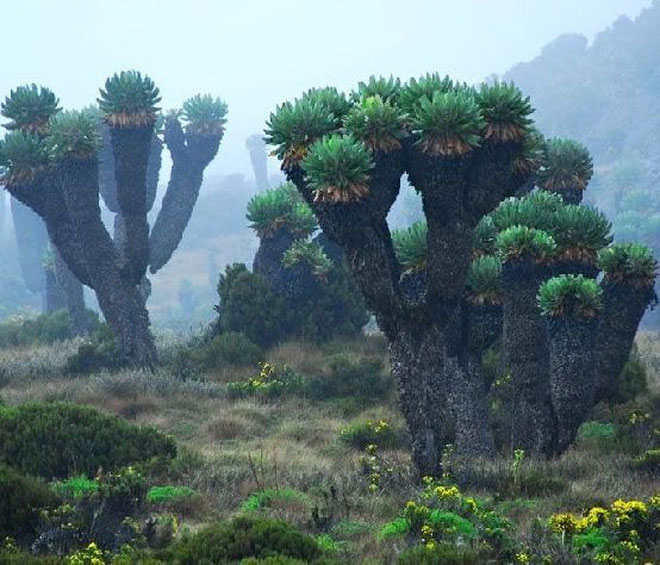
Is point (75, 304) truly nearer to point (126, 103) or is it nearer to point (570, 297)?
point (126, 103)

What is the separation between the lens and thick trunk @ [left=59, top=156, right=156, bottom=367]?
20859mm

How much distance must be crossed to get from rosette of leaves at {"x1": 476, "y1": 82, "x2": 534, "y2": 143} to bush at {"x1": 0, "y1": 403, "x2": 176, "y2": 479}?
22.0ft

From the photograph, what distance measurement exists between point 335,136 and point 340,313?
12260mm

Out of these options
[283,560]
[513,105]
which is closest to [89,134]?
[513,105]

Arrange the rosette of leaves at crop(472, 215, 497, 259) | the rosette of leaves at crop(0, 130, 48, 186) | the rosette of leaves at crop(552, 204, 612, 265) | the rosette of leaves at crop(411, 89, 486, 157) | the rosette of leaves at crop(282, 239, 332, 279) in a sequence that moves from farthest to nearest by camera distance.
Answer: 1. the rosette of leaves at crop(282, 239, 332, 279)
2. the rosette of leaves at crop(0, 130, 48, 186)
3. the rosette of leaves at crop(472, 215, 497, 259)
4. the rosette of leaves at crop(552, 204, 612, 265)
5. the rosette of leaves at crop(411, 89, 486, 157)

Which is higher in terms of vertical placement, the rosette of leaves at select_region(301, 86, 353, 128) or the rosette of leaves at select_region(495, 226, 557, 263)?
the rosette of leaves at select_region(301, 86, 353, 128)

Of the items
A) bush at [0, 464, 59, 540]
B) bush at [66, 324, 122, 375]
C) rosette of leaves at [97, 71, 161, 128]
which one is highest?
rosette of leaves at [97, 71, 161, 128]

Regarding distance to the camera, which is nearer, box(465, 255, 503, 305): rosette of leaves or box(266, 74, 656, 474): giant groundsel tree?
box(266, 74, 656, 474): giant groundsel tree

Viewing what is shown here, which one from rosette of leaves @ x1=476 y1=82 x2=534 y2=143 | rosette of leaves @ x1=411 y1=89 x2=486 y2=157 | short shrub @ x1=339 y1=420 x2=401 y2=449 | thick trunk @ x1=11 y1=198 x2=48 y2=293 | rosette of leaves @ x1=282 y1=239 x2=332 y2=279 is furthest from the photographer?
thick trunk @ x1=11 y1=198 x2=48 y2=293

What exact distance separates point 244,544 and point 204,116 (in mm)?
24293

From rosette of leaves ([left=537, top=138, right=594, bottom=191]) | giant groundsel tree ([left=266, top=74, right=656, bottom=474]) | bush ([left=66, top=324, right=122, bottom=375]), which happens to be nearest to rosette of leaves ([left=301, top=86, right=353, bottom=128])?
giant groundsel tree ([left=266, top=74, right=656, bottom=474])

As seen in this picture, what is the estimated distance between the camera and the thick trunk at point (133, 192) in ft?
70.6

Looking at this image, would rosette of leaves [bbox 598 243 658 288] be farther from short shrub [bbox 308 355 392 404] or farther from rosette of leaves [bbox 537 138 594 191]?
short shrub [bbox 308 355 392 404]

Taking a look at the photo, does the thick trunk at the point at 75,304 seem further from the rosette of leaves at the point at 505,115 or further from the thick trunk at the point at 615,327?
the rosette of leaves at the point at 505,115
